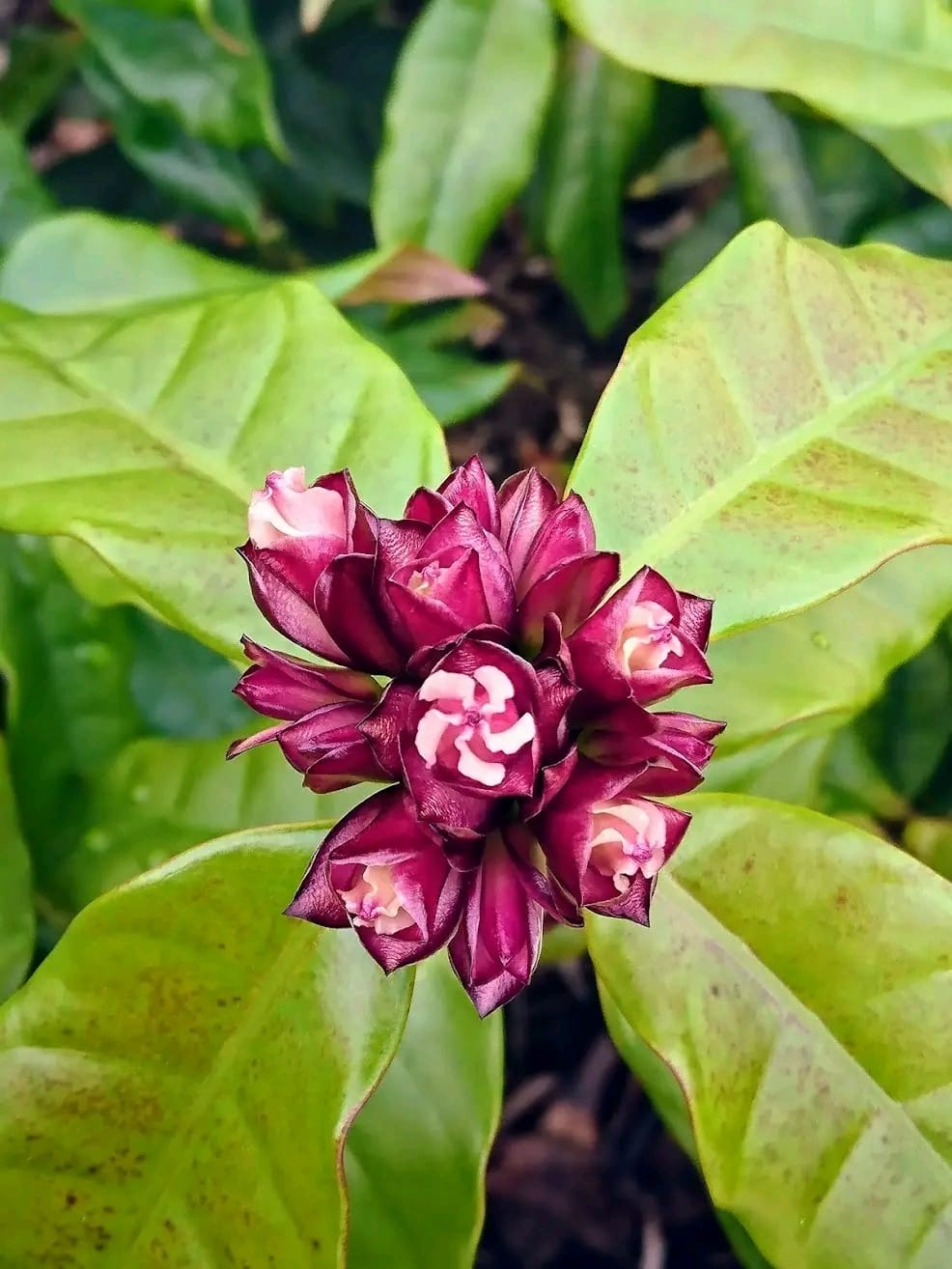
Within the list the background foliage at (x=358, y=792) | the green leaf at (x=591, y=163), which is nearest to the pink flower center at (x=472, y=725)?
the background foliage at (x=358, y=792)

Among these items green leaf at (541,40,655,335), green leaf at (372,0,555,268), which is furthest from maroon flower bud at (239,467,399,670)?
green leaf at (541,40,655,335)

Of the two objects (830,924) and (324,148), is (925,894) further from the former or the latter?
(324,148)

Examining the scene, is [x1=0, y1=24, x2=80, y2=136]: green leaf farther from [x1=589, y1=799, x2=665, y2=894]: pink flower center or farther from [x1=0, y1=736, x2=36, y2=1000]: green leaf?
[x1=589, y1=799, x2=665, y2=894]: pink flower center

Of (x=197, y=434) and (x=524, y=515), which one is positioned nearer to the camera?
(x=524, y=515)

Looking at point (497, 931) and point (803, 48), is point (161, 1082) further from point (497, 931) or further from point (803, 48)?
point (803, 48)

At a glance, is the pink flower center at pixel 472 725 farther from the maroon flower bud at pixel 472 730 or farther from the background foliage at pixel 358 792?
the background foliage at pixel 358 792

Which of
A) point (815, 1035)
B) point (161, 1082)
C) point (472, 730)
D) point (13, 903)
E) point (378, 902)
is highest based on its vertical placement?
point (472, 730)

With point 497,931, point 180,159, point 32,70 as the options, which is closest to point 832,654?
point 497,931
